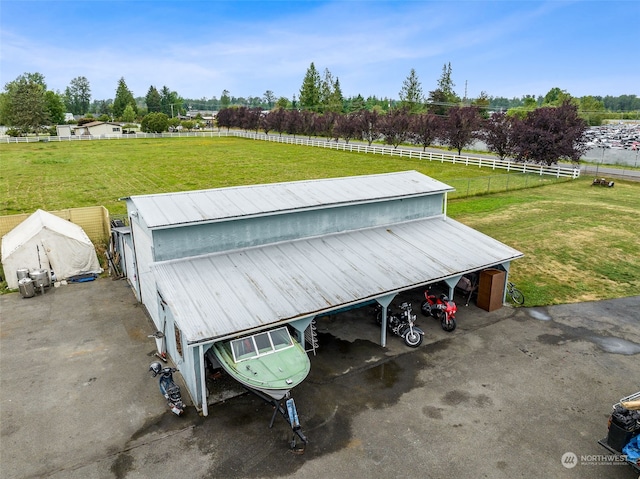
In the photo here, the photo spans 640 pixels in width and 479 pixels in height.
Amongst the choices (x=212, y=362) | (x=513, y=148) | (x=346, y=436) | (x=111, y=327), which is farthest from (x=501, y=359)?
(x=513, y=148)

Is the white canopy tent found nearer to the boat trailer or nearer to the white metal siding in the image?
the white metal siding

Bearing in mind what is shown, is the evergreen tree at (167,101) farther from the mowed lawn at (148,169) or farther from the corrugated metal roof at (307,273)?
the corrugated metal roof at (307,273)

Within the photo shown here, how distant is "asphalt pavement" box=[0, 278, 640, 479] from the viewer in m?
9.97

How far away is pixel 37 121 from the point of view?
298 ft

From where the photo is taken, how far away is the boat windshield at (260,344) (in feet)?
38.0

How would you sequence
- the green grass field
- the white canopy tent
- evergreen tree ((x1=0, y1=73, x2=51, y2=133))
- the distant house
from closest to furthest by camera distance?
the white canopy tent, the green grass field, evergreen tree ((x1=0, y1=73, x2=51, y2=133)), the distant house

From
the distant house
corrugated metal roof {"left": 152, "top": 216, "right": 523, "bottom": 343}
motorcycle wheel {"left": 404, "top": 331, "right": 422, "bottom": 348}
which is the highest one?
the distant house

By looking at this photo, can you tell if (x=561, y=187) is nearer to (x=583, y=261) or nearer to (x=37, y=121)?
(x=583, y=261)

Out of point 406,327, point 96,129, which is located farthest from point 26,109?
point 406,327

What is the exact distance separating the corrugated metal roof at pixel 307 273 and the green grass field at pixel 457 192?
16.4ft

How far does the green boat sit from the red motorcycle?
20.8 ft

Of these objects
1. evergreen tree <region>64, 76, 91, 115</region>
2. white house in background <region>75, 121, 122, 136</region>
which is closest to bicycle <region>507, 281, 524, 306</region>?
white house in background <region>75, 121, 122, 136</region>

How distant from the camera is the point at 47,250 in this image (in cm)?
1998

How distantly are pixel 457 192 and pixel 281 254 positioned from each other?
26.0m
